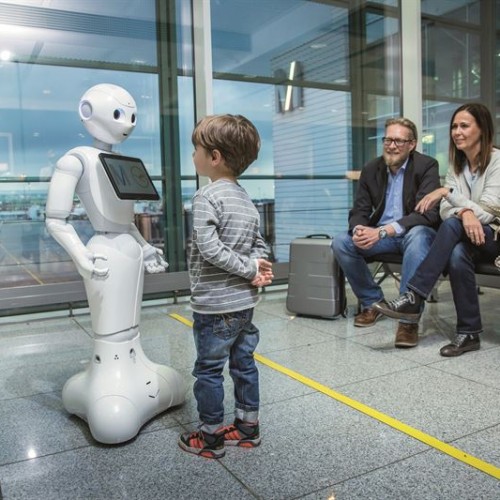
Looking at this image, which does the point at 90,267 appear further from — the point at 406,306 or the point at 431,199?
the point at 431,199

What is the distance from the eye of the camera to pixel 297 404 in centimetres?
224

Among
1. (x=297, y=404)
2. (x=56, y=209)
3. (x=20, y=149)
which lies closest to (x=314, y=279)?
(x=297, y=404)

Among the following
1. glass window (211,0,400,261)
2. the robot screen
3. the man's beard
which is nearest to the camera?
the robot screen

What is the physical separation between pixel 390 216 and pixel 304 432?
1964 millimetres

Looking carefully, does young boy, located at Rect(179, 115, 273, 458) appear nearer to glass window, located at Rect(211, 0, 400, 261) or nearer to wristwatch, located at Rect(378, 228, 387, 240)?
wristwatch, located at Rect(378, 228, 387, 240)

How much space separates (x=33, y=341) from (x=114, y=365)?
5.33ft

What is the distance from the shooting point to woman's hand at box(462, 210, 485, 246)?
9.37ft

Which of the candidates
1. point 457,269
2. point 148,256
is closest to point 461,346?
point 457,269

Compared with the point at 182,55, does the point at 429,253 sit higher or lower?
lower

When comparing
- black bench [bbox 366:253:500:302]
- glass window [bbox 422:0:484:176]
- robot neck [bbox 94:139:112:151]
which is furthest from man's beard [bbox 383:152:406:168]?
glass window [bbox 422:0:484:176]


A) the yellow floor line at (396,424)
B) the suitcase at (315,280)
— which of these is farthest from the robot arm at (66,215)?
the suitcase at (315,280)

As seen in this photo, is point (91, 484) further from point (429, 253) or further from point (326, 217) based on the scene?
point (326, 217)

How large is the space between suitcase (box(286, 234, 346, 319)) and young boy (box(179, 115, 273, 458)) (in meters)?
1.93

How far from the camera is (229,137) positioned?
1726 millimetres
